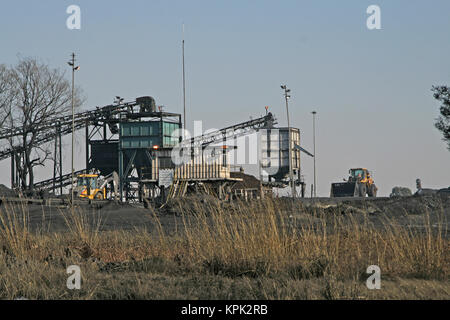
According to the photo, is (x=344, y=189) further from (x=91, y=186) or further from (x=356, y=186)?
(x=91, y=186)

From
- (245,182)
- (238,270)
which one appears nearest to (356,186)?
(245,182)

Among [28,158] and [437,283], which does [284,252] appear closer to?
[437,283]

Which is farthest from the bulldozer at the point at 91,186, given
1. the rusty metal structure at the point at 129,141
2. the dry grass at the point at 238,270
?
the dry grass at the point at 238,270

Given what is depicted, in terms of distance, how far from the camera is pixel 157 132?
2525 inches

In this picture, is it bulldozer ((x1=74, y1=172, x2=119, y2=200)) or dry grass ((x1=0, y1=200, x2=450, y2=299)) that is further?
bulldozer ((x1=74, y1=172, x2=119, y2=200))

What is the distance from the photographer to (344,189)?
66500mm

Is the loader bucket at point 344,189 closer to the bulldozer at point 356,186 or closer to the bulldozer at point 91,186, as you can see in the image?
the bulldozer at point 356,186

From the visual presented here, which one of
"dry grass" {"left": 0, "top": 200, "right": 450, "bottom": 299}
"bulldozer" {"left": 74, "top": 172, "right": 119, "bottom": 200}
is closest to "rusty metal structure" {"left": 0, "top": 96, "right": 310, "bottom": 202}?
"bulldozer" {"left": 74, "top": 172, "right": 119, "bottom": 200}

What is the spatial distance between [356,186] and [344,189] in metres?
1.26

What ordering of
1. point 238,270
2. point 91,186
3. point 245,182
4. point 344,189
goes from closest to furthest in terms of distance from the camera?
1. point 238,270
2. point 91,186
3. point 245,182
4. point 344,189

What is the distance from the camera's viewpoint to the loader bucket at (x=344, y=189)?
218 feet

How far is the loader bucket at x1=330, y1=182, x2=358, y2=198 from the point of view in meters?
66.3

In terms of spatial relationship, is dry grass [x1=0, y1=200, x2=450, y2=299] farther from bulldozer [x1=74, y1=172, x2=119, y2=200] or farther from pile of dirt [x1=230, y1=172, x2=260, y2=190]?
pile of dirt [x1=230, y1=172, x2=260, y2=190]
